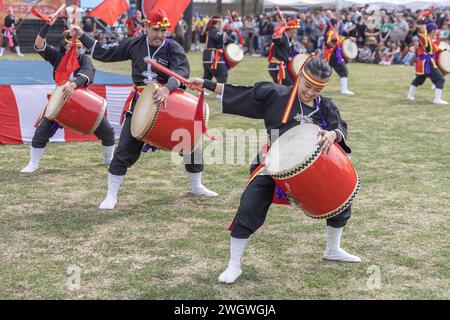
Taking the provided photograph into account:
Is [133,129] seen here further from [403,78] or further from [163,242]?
[403,78]

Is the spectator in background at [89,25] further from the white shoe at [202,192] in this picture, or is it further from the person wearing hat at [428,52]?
the white shoe at [202,192]

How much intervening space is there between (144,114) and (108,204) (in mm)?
774

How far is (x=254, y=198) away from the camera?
10.9 feet

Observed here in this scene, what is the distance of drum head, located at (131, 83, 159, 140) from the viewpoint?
14.1ft

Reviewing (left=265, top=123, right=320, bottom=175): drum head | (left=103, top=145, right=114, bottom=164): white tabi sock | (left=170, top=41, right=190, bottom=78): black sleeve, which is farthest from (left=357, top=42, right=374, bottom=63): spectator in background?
(left=265, top=123, right=320, bottom=175): drum head

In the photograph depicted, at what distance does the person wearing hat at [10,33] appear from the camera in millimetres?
16828

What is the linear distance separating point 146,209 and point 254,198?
1.50 metres

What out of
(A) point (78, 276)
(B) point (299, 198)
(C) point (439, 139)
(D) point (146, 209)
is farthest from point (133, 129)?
(C) point (439, 139)

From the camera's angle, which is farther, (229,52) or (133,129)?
(229,52)

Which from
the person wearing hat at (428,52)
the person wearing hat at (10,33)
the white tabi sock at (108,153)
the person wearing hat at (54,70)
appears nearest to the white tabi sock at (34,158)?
the person wearing hat at (54,70)

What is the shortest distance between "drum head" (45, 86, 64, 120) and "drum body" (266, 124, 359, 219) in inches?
104

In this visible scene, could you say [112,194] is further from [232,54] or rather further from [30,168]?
[232,54]

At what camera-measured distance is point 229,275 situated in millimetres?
3299

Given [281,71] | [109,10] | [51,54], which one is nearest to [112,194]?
[51,54]
